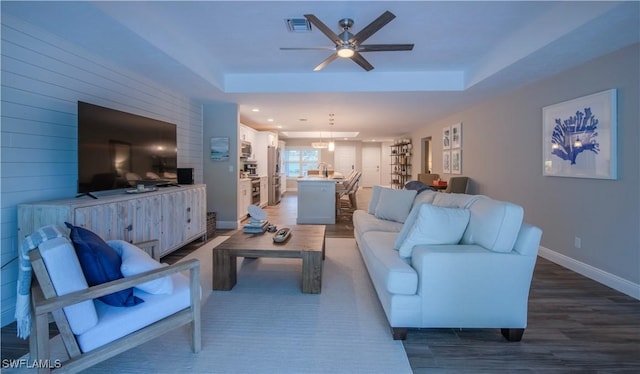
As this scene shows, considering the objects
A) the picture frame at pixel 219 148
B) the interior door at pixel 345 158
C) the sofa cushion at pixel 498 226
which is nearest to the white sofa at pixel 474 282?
the sofa cushion at pixel 498 226

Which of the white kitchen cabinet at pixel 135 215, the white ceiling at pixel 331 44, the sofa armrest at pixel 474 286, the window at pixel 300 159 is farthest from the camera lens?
the window at pixel 300 159

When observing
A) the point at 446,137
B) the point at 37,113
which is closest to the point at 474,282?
the point at 37,113

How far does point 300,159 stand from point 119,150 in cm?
1004

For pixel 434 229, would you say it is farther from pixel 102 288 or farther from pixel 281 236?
pixel 102 288

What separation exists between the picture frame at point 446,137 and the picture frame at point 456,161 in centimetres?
32

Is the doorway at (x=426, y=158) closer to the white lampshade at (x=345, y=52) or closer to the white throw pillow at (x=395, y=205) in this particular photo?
the white throw pillow at (x=395, y=205)

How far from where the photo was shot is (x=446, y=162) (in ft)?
23.0

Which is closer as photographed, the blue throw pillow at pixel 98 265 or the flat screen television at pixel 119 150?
the blue throw pillow at pixel 98 265

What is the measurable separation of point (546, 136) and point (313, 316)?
146 inches

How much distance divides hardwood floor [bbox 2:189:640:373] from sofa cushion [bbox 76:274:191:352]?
2.94ft

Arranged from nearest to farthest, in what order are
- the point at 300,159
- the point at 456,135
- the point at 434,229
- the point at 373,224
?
1. the point at 434,229
2. the point at 373,224
3. the point at 456,135
4. the point at 300,159

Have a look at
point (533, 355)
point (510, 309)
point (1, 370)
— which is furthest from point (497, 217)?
point (1, 370)

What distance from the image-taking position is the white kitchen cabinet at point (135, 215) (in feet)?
7.42

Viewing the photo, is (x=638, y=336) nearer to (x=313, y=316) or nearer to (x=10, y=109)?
(x=313, y=316)
